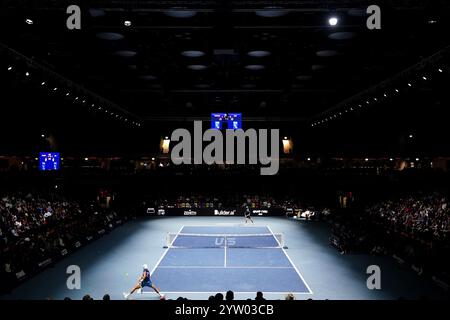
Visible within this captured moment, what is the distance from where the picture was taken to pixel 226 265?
20969 mm

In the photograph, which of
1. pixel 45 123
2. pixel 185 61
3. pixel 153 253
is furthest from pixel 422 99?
pixel 45 123

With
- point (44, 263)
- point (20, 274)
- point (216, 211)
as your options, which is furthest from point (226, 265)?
point (216, 211)

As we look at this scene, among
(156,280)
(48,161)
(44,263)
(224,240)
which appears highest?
(48,161)

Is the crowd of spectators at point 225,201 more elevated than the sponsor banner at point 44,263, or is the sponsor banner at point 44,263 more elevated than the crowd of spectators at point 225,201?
the crowd of spectators at point 225,201

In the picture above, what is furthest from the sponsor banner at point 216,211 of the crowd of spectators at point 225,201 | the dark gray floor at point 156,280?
the dark gray floor at point 156,280

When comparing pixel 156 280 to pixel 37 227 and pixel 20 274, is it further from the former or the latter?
pixel 37 227

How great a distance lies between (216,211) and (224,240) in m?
14.7

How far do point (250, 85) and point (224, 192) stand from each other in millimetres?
20562

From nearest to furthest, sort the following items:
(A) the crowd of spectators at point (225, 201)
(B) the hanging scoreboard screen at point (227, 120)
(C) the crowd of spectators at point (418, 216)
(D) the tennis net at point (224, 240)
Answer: (C) the crowd of spectators at point (418, 216), (D) the tennis net at point (224, 240), (B) the hanging scoreboard screen at point (227, 120), (A) the crowd of spectators at point (225, 201)

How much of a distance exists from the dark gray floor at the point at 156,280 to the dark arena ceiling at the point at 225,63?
28.8 ft

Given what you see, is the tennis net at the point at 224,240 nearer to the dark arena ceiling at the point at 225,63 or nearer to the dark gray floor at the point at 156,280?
the dark gray floor at the point at 156,280

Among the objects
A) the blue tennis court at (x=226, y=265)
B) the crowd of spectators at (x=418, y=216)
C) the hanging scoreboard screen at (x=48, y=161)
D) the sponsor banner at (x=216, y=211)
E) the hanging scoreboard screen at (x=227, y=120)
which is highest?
the hanging scoreboard screen at (x=227, y=120)

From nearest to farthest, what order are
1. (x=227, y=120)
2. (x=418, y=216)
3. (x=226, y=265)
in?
(x=226, y=265) < (x=418, y=216) < (x=227, y=120)

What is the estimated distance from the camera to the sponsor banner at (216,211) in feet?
139
